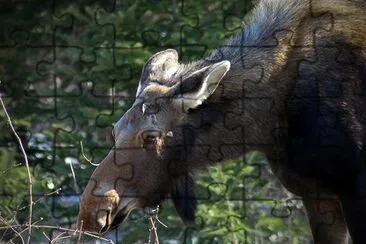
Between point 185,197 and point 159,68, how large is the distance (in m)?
0.89

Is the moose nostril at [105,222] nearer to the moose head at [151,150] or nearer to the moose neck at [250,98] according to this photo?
the moose head at [151,150]

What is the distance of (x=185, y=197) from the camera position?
10852 millimetres

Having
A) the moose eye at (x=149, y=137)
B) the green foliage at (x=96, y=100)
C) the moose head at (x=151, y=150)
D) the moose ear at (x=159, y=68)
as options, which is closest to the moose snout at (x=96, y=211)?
the moose head at (x=151, y=150)

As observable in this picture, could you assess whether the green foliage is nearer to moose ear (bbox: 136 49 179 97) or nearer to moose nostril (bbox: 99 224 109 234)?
moose ear (bbox: 136 49 179 97)

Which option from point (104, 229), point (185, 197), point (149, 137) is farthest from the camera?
point (185, 197)

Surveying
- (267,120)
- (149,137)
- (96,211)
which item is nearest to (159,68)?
(149,137)

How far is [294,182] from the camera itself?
423 inches

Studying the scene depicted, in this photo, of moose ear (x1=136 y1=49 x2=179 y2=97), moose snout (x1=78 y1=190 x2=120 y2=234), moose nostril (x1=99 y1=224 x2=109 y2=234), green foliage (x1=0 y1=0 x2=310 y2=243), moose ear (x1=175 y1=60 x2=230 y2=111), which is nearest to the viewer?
moose snout (x1=78 y1=190 x2=120 y2=234)

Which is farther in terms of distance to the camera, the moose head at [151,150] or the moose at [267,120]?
the moose at [267,120]

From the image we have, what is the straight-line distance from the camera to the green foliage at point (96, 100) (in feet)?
44.7

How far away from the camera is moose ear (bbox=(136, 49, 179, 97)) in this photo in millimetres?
10781

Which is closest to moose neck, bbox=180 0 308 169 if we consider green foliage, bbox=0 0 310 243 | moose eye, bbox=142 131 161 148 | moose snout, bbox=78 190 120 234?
moose eye, bbox=142 131 161 148

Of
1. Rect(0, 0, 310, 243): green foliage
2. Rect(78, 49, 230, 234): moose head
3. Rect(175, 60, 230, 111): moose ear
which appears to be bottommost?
Rect(0, 0, 310, 243): green foliage

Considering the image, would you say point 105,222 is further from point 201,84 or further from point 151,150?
point 201,84
